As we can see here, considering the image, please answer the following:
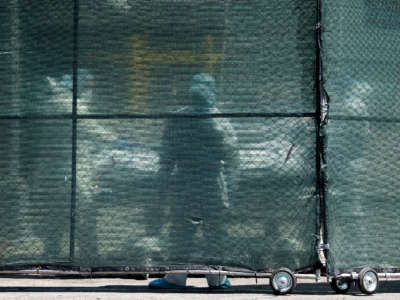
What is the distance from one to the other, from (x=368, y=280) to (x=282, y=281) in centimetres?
68

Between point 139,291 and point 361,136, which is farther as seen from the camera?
point 139,291

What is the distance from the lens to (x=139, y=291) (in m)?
7.06

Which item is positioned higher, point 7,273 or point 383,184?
point 383,184

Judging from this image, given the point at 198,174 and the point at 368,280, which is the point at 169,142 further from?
the point at 368,280

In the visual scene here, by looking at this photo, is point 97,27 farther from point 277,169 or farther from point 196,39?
point 277,169

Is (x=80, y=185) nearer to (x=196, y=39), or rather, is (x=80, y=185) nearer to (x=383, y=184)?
(x=196, y=39)

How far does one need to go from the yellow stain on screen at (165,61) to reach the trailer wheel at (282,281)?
1.64 meters

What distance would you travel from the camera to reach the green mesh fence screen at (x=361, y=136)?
266 inches

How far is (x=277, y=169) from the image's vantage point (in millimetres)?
6773

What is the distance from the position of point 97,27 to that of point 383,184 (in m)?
2.62

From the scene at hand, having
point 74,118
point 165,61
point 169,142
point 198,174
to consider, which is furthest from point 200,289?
point 165,61

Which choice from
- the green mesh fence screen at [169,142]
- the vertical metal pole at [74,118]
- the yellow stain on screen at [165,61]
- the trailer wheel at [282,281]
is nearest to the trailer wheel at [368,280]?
the green mesh fence screen at [169,142]

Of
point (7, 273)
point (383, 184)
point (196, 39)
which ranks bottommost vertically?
point (7, 273)

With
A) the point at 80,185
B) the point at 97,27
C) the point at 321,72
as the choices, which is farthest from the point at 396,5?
the point at 80,185
